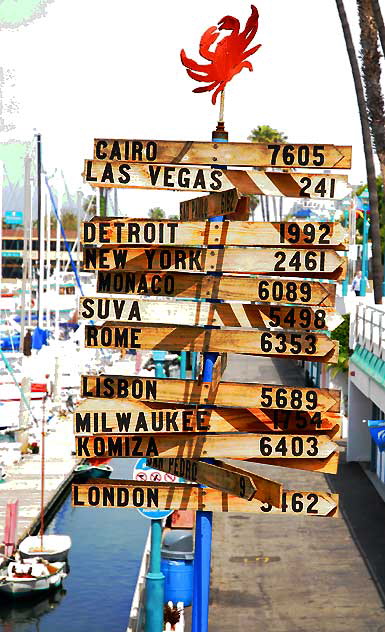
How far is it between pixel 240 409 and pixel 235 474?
27.4 inches

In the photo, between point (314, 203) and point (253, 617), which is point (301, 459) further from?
point (314, 203)

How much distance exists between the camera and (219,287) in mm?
9266

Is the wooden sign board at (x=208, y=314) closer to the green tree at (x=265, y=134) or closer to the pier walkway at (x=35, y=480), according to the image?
the pier walkway at (x=35, y=480)

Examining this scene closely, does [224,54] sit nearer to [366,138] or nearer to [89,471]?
[89,471]

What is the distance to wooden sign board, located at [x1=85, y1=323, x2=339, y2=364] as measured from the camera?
9.10 metres

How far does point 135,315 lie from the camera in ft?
30.4

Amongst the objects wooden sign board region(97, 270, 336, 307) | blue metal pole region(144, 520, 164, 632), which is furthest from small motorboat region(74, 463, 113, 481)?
wooden sign board region(97, 270, 336, 307)

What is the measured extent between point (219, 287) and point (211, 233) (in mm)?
452

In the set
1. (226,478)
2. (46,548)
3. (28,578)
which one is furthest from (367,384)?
(226,478)

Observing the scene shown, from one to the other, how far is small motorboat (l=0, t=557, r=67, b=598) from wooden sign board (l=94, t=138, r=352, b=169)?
66.9 ft

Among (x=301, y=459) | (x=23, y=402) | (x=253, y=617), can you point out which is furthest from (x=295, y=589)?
(x=23, y=402)

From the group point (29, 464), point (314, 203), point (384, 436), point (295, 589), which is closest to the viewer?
point (295, 589)

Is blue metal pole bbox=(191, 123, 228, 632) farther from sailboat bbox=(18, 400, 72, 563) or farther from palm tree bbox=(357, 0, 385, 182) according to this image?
palm tree bbox=(357, 0, 385, 182)

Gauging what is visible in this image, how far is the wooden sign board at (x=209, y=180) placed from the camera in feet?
30.2
